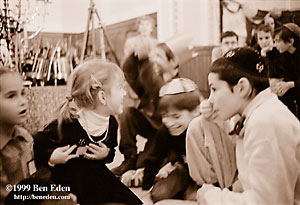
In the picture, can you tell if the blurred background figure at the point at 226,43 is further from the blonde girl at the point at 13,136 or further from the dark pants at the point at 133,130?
the blonde girl at the point at 13,136

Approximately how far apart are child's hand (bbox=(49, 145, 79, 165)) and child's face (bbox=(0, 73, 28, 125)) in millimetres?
254

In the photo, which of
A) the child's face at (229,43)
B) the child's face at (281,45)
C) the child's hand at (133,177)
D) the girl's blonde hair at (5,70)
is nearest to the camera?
the girl's blonde hair at (5,70)

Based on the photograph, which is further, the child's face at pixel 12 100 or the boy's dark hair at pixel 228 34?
the boy's dark hair at pixel 228 34

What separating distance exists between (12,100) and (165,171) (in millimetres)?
981

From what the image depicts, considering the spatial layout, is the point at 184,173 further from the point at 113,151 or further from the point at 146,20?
the point at 146,20

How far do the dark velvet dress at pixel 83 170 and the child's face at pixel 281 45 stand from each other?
1.16 metres

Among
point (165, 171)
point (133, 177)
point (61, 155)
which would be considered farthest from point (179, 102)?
point (61, 155)

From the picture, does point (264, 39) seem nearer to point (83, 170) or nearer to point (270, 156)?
point (270, 156)

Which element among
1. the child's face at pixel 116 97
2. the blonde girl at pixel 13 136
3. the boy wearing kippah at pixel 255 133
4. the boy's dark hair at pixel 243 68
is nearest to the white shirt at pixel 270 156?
the boy wearing kippah at pixel 255 133

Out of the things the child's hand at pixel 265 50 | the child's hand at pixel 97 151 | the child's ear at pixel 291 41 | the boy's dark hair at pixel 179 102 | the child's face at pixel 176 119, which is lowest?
the child's hand at pixel 97 151

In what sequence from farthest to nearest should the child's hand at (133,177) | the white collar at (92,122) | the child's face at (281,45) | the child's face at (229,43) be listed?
the child's face at (281,45), the child's face at (229,43), the child's hand at (133,177), the white collar at (92,122)

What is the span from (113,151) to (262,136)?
2.81 feet

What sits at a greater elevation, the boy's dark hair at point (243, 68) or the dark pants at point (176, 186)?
the boy's dark hair at point (243, 68)

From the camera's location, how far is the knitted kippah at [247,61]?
2298mm
